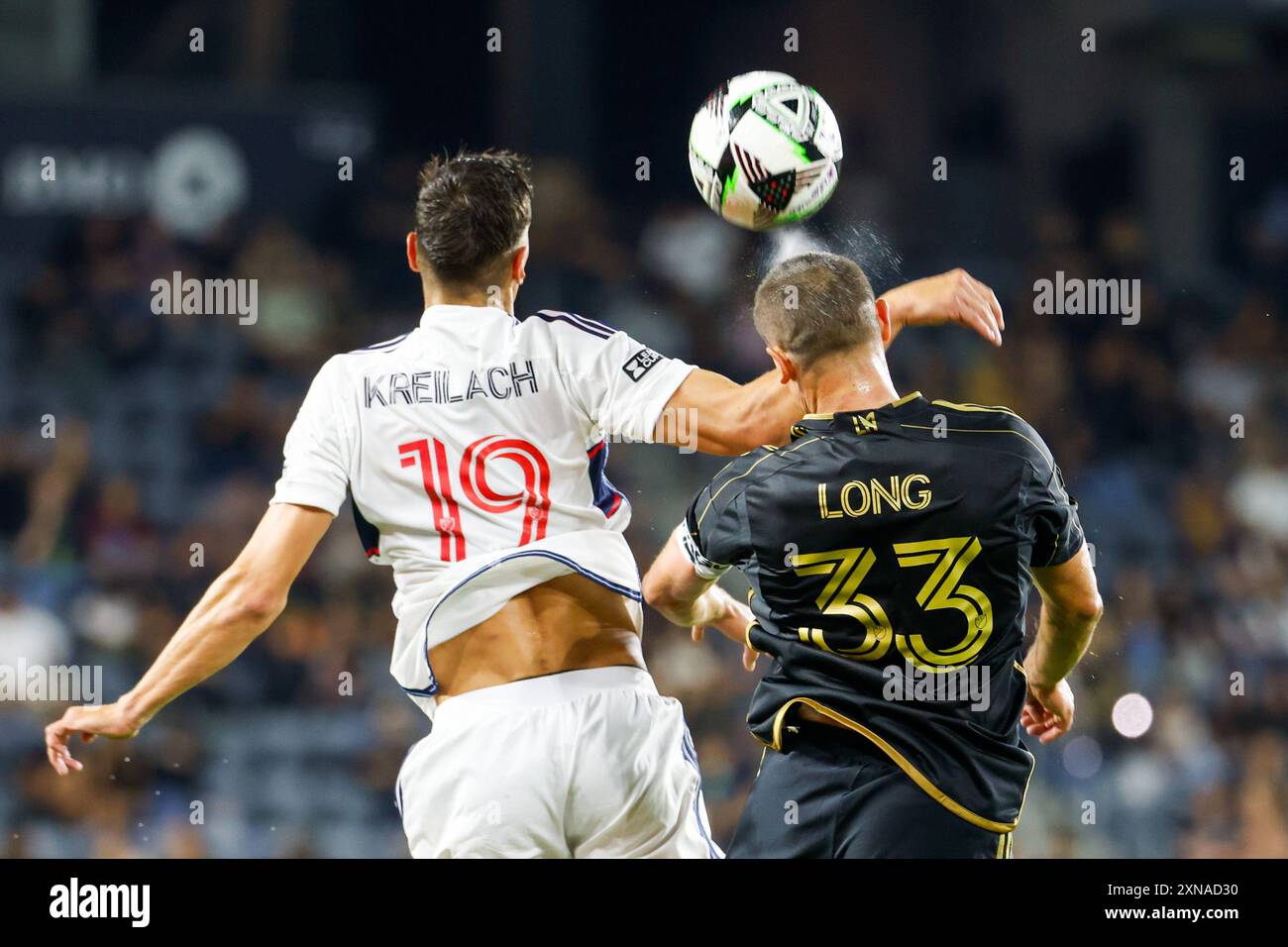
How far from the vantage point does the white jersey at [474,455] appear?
3.46 meters

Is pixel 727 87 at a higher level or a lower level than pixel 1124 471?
higher

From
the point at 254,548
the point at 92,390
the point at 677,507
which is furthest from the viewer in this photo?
the point at 92,390

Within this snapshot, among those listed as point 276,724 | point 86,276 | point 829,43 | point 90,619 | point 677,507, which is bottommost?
point 276,724

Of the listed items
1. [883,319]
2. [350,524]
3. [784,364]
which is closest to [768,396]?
[784,364]

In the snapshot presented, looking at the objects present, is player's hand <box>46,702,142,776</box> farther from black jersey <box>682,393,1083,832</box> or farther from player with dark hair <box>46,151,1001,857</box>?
black jersey <box>682,393,1083,832</box>

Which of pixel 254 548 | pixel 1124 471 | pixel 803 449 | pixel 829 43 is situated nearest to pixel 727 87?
pixel 803 449

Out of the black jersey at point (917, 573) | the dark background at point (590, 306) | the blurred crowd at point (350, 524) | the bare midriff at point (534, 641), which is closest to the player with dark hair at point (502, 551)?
the bare midriff at point (534, 641)

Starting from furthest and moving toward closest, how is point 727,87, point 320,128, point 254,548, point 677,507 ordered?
point 320,128 < point 677,507 < point 727,87 < point 254,548

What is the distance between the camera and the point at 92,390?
9.71 meters

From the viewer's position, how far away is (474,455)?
3.47m

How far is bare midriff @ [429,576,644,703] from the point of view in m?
3.44
